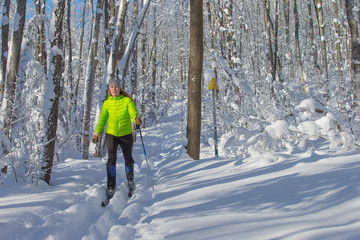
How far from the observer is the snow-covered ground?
2131mm

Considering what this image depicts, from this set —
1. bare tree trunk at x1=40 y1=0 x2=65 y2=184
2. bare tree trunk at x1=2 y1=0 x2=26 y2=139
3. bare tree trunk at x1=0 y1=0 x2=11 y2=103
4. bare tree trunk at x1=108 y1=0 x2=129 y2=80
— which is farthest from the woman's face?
bare tree trunk at x1=108 y1=0 x2=129 y2=80

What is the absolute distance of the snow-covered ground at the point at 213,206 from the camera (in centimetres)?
213

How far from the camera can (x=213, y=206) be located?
2.87 m

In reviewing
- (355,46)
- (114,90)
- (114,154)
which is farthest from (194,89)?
(355,46)

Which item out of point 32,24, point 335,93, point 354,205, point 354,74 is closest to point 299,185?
point 354,205

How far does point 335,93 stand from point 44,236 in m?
7.25

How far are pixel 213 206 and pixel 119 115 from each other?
235 cm

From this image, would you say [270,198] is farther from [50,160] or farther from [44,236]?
[50,160]

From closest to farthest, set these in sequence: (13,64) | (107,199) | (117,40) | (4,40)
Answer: (107,199)
(13,64)
(4,40)
(117,40)

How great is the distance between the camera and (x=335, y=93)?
6.74 meters

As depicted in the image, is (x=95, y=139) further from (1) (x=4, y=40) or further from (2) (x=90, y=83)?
(2) (x=90, y=83)

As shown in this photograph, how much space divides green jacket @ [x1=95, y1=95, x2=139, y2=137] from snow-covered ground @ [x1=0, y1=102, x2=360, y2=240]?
998 mm

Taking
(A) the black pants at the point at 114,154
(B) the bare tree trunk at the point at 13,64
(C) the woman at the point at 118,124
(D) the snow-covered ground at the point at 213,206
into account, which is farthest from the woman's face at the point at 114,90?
(B) the bare tree trunk at the point at 13,64

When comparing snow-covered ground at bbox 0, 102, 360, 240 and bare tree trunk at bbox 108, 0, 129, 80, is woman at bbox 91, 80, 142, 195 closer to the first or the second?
snow-covered ground at bbox 0, 102, 360, 240
